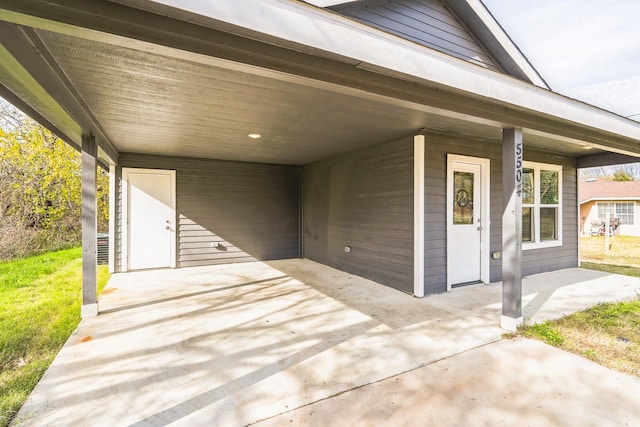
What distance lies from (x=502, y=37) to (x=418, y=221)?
2668 millimetres

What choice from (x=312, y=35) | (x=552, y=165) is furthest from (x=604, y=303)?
A: (x=312, y=35)

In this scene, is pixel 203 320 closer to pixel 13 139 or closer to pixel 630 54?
pixel 13 139

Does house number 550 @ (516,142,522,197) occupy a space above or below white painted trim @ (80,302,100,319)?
above

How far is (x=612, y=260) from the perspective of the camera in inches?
287

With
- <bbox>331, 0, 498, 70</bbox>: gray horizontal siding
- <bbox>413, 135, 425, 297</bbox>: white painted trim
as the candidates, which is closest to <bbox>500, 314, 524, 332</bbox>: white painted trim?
<bbox>413, 135, 425, 297</bbox>: white painted trim

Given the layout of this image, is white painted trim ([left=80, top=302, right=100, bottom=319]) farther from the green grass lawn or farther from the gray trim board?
the gray trim board

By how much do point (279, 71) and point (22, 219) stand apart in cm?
935

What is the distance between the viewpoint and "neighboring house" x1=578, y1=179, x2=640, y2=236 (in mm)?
15430

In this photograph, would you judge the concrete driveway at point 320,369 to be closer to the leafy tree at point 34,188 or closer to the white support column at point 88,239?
the white support column at point 88,239

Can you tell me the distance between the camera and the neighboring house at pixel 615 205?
50.6 ft

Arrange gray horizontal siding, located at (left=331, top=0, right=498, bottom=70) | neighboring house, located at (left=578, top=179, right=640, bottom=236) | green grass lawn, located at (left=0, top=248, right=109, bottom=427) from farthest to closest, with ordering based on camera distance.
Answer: neighboring house, located at (left=578, top=179, right=640, bottom=236) → gray horizontal siding, located at (left=331, top=0, right=498, bottom=70) → green grass lawn, located at (left=0, top=248, right=109, bottom=427)

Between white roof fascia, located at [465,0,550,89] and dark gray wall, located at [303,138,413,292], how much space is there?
1.72 meters

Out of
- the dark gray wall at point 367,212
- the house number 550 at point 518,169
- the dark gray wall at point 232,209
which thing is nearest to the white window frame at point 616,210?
the dark gray wall at point 367,212

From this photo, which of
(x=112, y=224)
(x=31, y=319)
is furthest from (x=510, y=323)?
(x=112, y=224)
